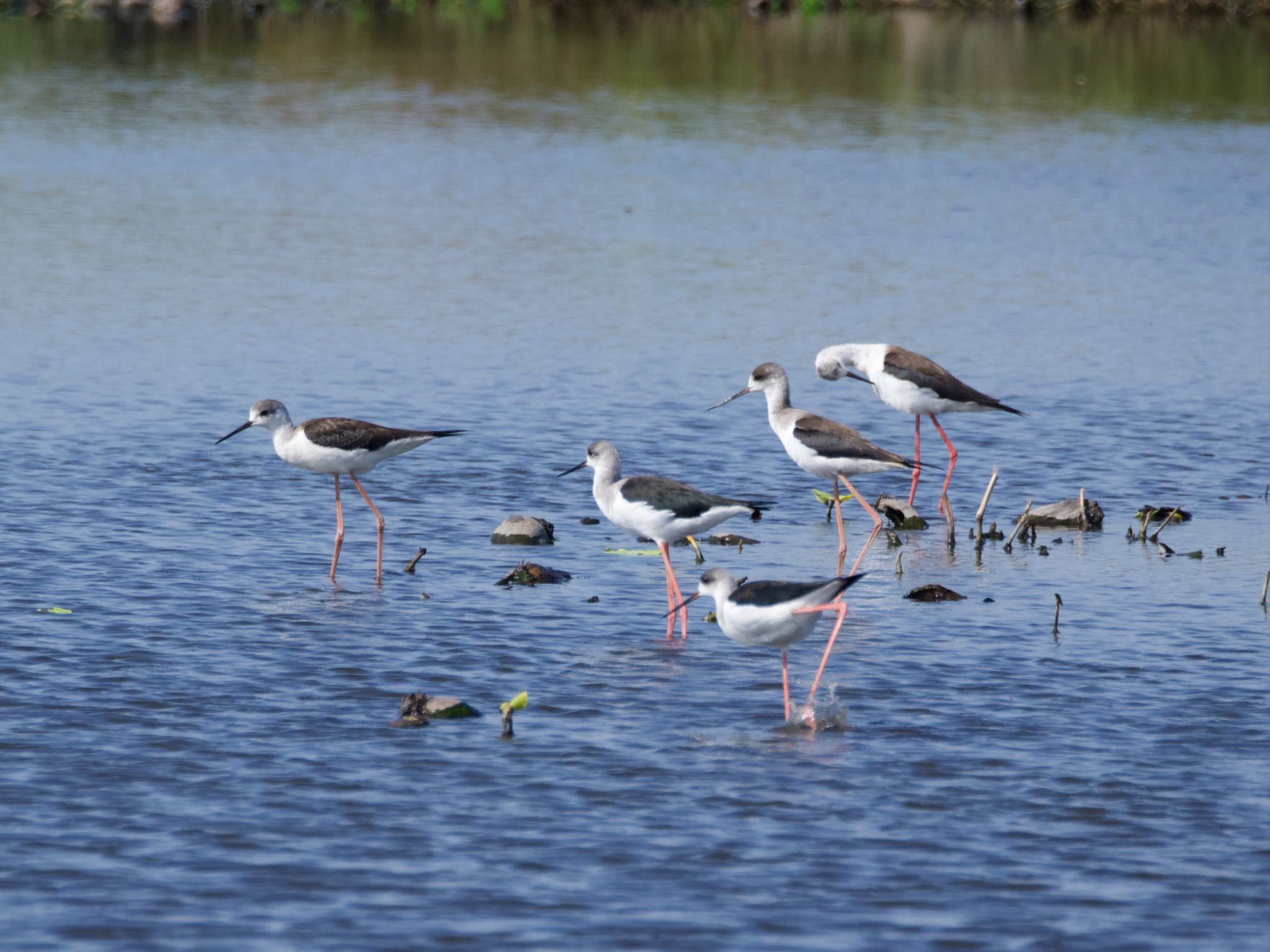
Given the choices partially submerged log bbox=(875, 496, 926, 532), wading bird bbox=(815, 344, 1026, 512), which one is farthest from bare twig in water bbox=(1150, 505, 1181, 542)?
partially submerged log bbox=(875, 496, 926, 532)

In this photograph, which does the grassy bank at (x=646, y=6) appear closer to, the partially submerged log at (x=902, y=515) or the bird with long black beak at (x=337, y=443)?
the partially submerged log at (x=902, y=515)

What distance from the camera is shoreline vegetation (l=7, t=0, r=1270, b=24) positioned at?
6612 cm

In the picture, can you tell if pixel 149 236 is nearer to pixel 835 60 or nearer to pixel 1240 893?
pixel 1240 893

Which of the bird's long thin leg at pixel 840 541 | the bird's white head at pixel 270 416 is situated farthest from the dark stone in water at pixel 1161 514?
the bird's white head at pixel 270 416

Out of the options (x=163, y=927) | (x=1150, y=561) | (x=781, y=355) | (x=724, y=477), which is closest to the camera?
(x=163, y=927)

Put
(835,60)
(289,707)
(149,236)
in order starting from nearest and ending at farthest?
(289,707), (149,236), (835,60)

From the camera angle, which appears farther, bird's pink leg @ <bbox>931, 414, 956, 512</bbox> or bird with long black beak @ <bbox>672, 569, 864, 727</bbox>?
bird's pink leg @ <bbox>931, 414, 956, 512</bbox>

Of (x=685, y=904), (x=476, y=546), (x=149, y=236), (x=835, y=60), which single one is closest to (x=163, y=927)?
(x=685, y=904)

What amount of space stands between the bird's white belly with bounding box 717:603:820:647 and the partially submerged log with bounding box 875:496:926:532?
5.44m

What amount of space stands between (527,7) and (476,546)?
191ft

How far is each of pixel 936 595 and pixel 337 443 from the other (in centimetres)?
447

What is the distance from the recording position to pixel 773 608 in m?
10.4

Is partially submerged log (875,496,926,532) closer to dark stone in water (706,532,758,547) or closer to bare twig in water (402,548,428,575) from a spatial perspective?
dark stone in water (706,532,758,547)

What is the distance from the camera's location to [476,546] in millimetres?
14672
